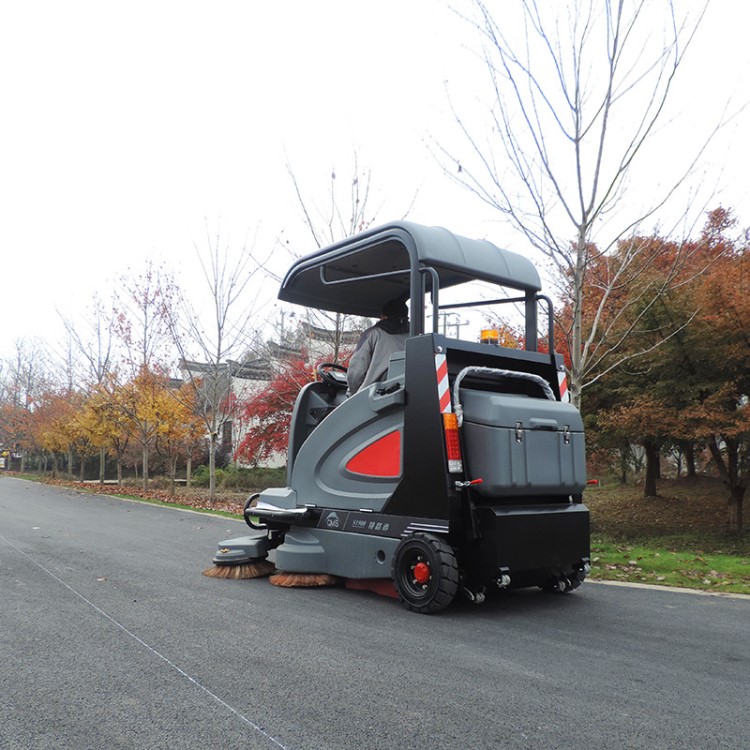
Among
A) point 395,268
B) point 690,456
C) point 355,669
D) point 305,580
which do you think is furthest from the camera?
point 690,456

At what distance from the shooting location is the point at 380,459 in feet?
17.6

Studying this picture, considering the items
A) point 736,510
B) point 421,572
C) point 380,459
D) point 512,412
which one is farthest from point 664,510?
point 421,572

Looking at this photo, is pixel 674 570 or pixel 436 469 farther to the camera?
pixel 674 570

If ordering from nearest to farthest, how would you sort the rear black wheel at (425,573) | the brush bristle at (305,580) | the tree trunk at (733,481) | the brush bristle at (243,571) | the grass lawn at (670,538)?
the rear black wheel at (425,573)
the brush bristle at (305,580)
the brush bristle at (243,571)
the grass lawn at (670,538)
the tree trunk at (733,481)

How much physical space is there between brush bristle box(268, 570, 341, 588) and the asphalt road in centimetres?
19

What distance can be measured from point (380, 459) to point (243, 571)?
5.78 feet

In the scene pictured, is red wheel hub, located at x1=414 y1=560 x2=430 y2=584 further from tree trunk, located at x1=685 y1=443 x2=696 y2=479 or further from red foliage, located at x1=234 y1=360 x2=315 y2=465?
tree trunk, located at x1=685 y1=443 x2=696 y2=479

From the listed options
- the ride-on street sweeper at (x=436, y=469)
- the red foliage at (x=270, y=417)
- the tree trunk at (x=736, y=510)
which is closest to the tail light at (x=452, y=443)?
the ride-on street sweeper at (x=436, y=469)

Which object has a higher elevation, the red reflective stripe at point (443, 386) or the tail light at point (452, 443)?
the red reflective stripe at point (443, 386)

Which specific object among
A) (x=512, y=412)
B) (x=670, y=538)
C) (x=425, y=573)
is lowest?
(x=670, y=538)

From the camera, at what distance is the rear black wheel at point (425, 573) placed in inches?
182

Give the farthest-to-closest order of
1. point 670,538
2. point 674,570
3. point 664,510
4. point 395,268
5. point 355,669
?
point 664,510, point 670,538, point 674,570, point 395,268, point 355,669

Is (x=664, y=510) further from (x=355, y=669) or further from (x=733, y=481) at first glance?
(x=355, y=669)

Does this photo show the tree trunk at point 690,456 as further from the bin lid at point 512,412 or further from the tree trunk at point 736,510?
the bin lid at point 512,412
